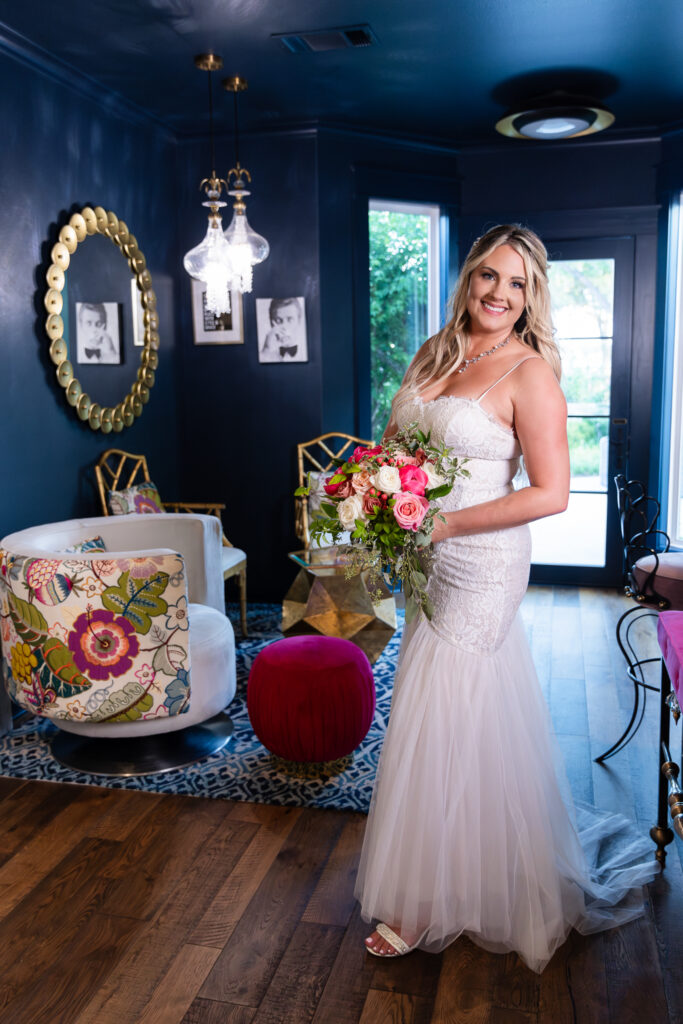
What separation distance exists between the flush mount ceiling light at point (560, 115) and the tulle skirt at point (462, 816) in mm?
3699

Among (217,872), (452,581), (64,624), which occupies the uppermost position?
(452,581)

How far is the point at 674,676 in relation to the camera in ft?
7.06

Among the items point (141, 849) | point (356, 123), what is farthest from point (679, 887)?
point (356, 123)

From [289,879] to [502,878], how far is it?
0.73 meters

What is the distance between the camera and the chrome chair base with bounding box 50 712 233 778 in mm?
3301

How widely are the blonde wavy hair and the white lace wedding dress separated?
0.45 ft

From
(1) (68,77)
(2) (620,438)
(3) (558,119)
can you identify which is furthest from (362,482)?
(2) (620,438)

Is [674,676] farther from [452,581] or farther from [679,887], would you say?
[679,887]

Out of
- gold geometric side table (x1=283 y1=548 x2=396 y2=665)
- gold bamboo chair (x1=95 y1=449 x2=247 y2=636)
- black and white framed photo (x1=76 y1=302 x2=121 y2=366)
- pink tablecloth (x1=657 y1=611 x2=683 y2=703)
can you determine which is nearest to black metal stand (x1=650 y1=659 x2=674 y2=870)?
pink tablecloth (x1=657 y1=611 x2=683 y2=703)

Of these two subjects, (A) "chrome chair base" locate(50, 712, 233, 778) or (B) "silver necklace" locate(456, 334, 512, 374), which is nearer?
(B) "silver necklace" locate(456, 334, 512, 374)

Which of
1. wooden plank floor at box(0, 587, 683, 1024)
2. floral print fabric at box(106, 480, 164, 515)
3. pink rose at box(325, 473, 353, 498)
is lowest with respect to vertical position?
wooden plank floor at box(0, 587, 683, 1024)

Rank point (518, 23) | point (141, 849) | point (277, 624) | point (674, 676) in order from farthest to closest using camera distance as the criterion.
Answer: point (277, 624) < point (518, 23) < point (141, 849) < point (674, 676)

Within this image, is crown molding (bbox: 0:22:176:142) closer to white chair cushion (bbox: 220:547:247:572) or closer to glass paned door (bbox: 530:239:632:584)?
white chair cushion (bbox: 220:547:247:572)

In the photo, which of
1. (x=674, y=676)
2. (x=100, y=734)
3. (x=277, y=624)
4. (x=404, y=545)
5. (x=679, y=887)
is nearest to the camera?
(x=404, y=545)
